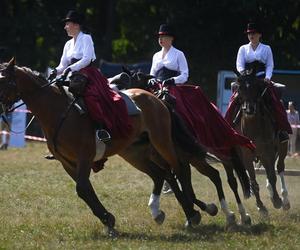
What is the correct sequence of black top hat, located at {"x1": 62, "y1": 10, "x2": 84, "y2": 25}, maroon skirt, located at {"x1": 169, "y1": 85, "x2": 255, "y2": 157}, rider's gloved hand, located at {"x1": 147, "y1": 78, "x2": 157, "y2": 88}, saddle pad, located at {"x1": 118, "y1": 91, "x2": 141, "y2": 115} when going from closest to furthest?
saddle pad, located at {"x1": 118, "y1": 91, "x2": 141, "y2": 115} → black top hat, located at {"x1": 62, "y1": 10, "x2": 84, "y2": 25} → maroon skirt, located at {"x1": 169, "y1": 85, "x2": 255, "y2": 157} → rider's gloved hand, located at {"x1": 147, "y1": 78, "x2": 157, "y2": 88}

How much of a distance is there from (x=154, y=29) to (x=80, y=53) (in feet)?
82.4

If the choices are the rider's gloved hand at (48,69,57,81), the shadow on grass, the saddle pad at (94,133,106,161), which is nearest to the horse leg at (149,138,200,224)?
the shadow on grass

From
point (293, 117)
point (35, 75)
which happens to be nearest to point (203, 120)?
point (35, 75)

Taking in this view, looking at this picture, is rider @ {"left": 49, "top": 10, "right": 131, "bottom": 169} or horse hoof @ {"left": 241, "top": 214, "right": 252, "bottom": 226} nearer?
rider @ {"left": 49, "top": 10, "right": 131, "bottom": 169}

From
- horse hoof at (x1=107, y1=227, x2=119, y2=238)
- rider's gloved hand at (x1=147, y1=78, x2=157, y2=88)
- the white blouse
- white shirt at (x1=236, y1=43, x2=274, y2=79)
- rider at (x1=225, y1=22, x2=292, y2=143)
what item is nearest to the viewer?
horse hoof at (x1=107, y1=227, x2=119, y2=238)

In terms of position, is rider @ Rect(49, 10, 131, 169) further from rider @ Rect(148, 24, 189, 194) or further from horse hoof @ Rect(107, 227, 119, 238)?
rider @ Rect(148, 24, 189, 194)

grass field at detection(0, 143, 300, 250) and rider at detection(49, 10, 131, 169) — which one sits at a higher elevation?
rider at detection(49, 10, 131, 169)

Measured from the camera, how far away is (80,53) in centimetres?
1059

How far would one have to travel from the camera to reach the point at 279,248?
9.07m

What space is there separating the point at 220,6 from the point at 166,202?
65.1 ft

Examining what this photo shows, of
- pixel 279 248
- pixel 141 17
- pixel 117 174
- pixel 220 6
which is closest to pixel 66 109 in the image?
pixel 279 248

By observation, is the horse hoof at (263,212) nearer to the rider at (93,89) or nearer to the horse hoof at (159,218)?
the horse hoof at (159,218)

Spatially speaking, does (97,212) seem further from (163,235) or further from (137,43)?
(137,43)

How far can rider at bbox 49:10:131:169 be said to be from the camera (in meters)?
10.2
